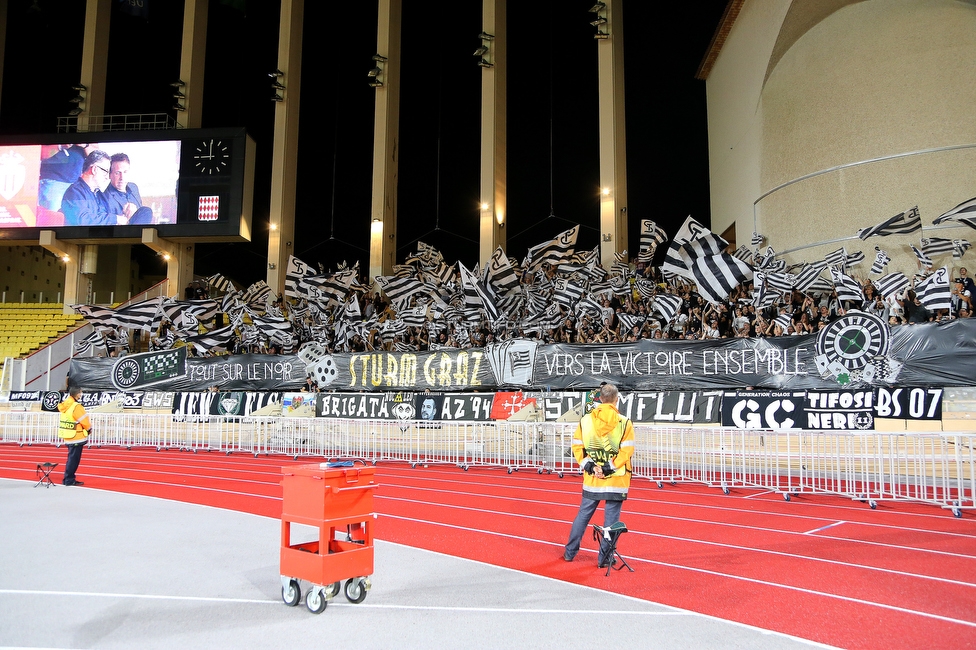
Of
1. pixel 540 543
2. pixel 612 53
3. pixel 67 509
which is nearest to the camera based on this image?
pixel 540 543

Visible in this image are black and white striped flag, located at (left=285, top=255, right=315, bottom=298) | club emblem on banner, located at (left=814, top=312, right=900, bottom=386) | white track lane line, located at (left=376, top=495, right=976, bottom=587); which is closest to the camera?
white track lane line, located at (left=376, top=495, right=976, bottom=587)

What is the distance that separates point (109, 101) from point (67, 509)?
34097mm

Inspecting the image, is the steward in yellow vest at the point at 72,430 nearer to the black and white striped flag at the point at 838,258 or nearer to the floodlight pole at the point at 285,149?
the black and white striped flag at the point at 838,258

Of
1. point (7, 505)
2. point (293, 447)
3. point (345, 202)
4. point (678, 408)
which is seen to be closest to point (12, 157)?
point (345, 202)

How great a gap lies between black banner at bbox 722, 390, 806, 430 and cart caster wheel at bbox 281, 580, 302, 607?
31.1 feet

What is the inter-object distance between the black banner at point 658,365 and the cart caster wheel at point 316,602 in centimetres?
1222

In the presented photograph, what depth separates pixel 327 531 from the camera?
496 centimetres

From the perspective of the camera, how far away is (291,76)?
31.8m

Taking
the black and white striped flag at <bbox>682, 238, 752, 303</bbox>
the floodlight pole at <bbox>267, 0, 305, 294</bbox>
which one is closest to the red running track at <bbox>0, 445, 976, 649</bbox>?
the black and white striped flag at <bbox>682, 238, 752, 303</bbox>

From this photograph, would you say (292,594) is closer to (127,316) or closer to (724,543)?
(724,543)

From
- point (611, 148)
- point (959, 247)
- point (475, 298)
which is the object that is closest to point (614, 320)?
point (475, 298)

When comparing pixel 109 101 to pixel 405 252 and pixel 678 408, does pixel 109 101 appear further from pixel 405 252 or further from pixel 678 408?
pixel 678 408

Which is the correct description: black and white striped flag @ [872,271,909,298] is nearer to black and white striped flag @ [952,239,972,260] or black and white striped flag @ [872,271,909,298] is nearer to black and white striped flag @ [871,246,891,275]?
black and white striped flag @ [871,246,891,275]

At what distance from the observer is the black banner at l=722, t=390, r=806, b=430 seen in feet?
38.9
